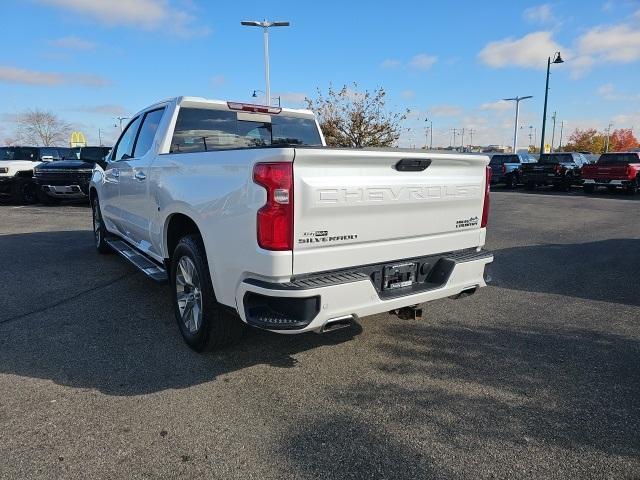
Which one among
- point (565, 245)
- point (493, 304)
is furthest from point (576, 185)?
point (493, 304)

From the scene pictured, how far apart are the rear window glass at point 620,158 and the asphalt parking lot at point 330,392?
57.8ft

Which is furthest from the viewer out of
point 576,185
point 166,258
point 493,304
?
point 576,185

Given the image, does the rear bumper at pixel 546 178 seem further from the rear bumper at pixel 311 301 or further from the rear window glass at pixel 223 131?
the rear bumper at pixel 311 301

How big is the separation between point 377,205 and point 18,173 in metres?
16.1

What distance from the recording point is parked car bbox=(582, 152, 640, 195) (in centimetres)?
1953

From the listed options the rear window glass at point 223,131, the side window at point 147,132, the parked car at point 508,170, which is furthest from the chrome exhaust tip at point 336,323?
the parked car at point 508,170

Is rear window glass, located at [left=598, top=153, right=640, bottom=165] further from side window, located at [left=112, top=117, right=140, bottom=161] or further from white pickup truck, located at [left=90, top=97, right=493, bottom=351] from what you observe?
side window, located at [left=112, top=117, right=140, bottom=161]

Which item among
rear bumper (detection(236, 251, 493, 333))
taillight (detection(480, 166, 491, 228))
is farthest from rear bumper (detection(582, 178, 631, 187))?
rear bumper (detection(236, 251, 493, 333))

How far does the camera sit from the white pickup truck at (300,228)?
110 inches

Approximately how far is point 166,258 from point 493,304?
3.41 m

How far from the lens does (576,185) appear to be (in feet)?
80.9

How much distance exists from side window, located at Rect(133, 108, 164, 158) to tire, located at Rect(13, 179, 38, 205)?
12845 mm

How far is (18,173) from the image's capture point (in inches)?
607

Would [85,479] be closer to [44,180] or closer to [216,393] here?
[216,393]
